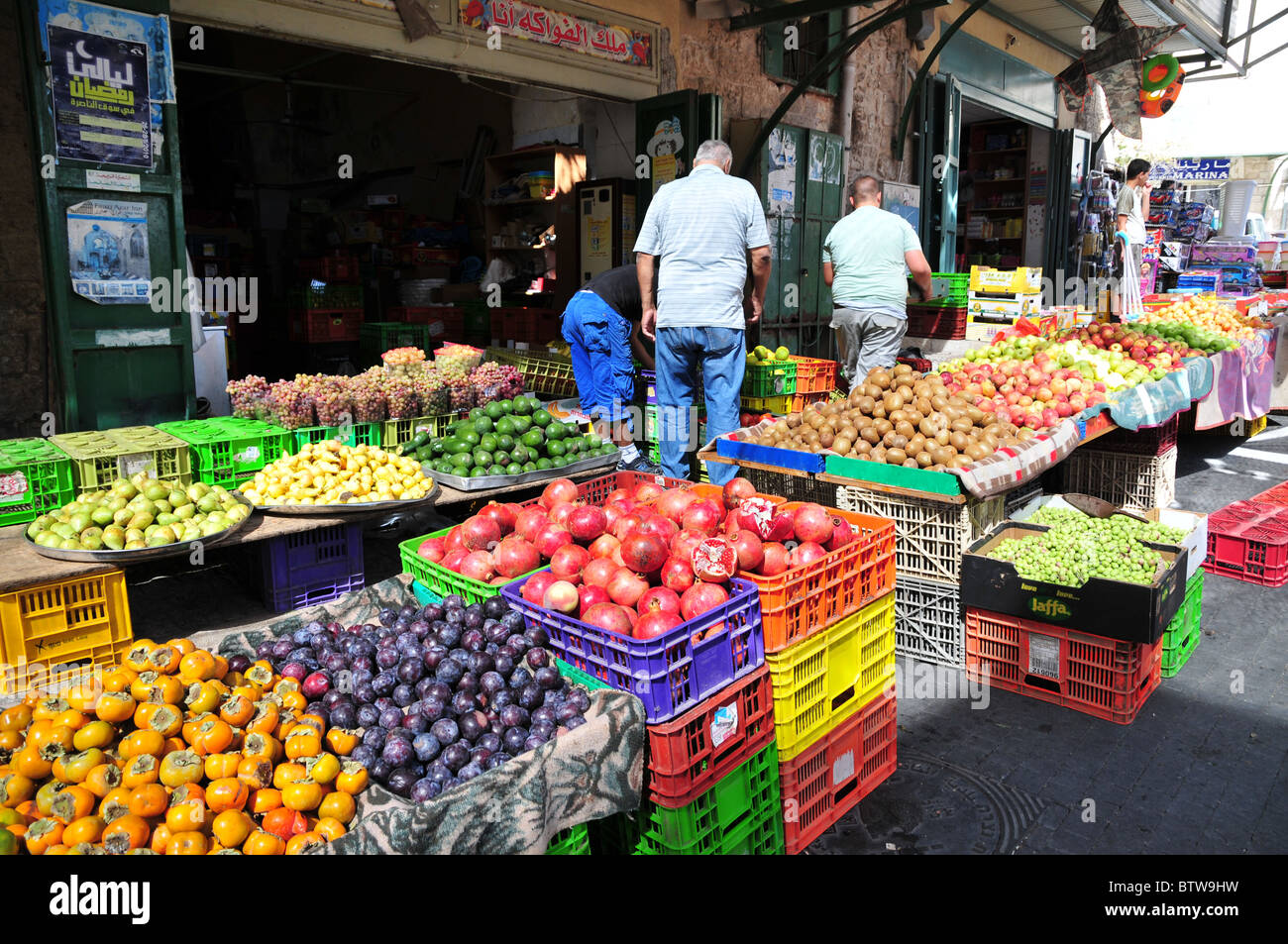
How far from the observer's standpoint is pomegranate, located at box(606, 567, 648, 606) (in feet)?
9.20

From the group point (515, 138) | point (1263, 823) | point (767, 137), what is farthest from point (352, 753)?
point (515, 138)

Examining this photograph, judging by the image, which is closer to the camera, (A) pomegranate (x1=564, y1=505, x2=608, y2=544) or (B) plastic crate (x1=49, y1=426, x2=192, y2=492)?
(A) pomegranate (x1=564, y1=505, x2=608, y2=544)

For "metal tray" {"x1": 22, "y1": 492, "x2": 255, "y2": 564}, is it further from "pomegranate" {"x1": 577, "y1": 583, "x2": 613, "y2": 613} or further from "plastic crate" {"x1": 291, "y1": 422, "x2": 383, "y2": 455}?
"pomegranate" {"x1": 577, "y1": 583, "x2": 613, "y2": 613}

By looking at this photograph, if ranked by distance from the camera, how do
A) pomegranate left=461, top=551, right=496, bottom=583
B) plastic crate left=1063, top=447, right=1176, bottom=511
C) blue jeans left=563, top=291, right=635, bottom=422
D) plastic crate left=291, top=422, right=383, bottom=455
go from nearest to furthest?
1. pomegranate left=461, top=551, right=496, bottom=583
2. plastic crate left=291, top=422, right=383, bottom=455
3. plastic crate left=1063, top=447, right=1176, bottom=511
4. blue jeans left=563, top=291, right=635, bottom=422

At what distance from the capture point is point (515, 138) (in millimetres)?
10219

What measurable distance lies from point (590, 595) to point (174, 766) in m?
1.21

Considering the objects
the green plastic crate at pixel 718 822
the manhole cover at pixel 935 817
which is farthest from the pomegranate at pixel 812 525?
the manhole cover at pixel 935 817

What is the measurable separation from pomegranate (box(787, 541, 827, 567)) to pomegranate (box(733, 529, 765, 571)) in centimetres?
12

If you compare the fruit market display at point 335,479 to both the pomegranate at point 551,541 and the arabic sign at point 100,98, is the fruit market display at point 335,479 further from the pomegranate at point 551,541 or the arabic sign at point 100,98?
the arabic sign at point 100,98

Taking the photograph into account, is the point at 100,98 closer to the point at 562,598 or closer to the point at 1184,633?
the point at 562,598

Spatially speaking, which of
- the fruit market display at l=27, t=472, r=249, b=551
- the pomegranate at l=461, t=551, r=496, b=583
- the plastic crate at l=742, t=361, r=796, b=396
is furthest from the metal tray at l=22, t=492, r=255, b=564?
the plastic crate at l=742, t=361, r=796, b=396

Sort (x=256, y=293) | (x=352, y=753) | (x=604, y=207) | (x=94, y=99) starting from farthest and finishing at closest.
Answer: (x=256, y=293)
(x=604, y=207)
(x=94, y=99)
(x=352, y=753)
